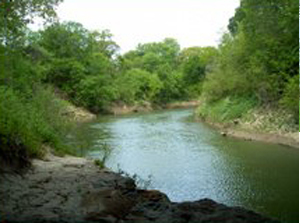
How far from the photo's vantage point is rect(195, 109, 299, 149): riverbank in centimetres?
1700

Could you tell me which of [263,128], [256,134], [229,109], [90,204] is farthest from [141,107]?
[90,204]

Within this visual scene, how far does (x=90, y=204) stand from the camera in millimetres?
5906

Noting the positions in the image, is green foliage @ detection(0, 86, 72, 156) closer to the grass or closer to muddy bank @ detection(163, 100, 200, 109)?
the grass

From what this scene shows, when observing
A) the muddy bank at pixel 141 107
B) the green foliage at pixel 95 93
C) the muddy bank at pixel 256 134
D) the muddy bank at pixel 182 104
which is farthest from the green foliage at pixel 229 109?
Answer: the muddy bank at pixel 182 104

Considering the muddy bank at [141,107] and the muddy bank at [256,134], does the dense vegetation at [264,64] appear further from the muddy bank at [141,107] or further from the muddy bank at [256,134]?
the muddy bank at [141,107]

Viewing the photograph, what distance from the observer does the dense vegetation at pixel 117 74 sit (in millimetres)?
11383

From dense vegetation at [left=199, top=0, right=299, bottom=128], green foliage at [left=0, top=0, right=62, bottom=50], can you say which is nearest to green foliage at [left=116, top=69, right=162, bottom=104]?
dense vegetation at [left=199, top=0, right=299, bottom=128]

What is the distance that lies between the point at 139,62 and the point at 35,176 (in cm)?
5131

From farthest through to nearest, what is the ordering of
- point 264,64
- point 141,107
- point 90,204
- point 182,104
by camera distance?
1. point 182,104
2. point 141,107
3. point 264,64
4. point 90,204

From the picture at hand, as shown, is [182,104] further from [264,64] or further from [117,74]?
[264,64]

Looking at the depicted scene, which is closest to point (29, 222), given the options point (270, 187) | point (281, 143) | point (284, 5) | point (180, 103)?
point (270, 187)

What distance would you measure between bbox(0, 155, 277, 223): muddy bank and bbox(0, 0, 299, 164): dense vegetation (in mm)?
1099

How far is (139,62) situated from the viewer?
190 feet

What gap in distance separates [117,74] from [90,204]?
4275cm
